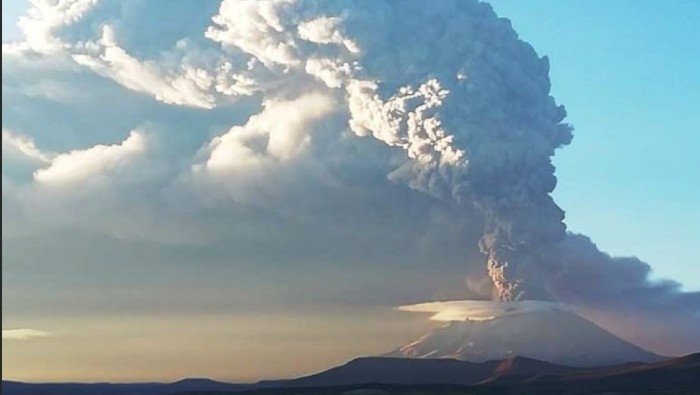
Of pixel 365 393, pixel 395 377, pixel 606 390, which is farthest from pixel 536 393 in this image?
pixel 365 393

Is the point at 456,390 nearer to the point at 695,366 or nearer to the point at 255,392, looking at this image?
the point at 255,392

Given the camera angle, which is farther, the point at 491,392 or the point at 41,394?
the point at 491,392

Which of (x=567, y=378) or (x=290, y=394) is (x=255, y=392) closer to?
(x=290, y=394)

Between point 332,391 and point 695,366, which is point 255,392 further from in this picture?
point 695,366

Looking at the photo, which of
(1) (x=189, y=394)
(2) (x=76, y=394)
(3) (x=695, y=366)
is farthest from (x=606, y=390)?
(2) (x=76, y=394)

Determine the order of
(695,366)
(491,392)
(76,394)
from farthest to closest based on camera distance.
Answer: (695,366) < (491,392) < (76,394)

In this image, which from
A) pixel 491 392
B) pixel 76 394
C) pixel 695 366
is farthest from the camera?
pixel 695 366

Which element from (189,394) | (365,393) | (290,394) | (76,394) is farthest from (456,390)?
(76,394)

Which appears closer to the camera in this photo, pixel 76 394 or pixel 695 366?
pixel 76 394
